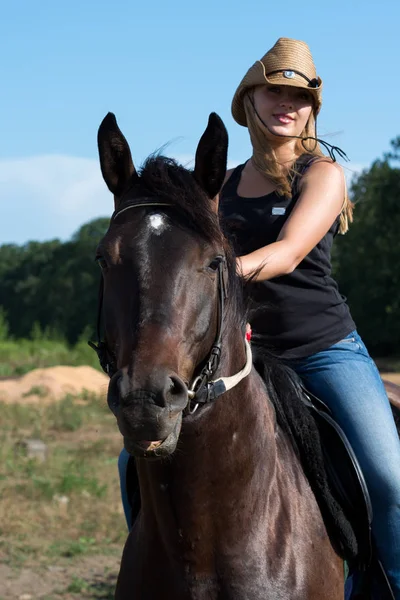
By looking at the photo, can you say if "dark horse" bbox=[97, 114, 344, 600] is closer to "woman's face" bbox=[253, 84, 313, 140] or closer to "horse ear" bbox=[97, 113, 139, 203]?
"horse ear" bbox=[97, 113, 139, 203]

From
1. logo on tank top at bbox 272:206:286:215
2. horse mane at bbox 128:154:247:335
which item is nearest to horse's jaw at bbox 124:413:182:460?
horse mane at bbox 128:154:247:335

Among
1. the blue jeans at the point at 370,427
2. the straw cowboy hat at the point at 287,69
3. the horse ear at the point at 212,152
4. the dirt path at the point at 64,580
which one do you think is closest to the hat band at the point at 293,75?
the straw cowboy hat at the point at 287,69

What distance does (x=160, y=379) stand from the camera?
7.59 ft

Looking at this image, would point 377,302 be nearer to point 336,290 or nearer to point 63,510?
point 63,510

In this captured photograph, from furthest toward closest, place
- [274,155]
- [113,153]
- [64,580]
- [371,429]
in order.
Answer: [64,580], [274,155], [371,429], [113,153]

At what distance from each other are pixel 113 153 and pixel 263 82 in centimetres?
99

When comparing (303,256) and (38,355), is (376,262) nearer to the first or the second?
(38,355)

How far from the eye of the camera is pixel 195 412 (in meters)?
2.72

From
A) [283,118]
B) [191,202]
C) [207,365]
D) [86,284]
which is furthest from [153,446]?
[86,284]

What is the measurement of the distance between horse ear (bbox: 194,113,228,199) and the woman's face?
81 centimetres

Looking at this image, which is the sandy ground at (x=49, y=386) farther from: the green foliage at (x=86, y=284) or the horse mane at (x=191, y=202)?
the horse mane at (x=191, y=202)

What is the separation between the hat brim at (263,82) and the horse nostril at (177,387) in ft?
5.53

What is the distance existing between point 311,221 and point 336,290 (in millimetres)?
490

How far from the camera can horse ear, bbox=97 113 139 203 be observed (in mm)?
2883
